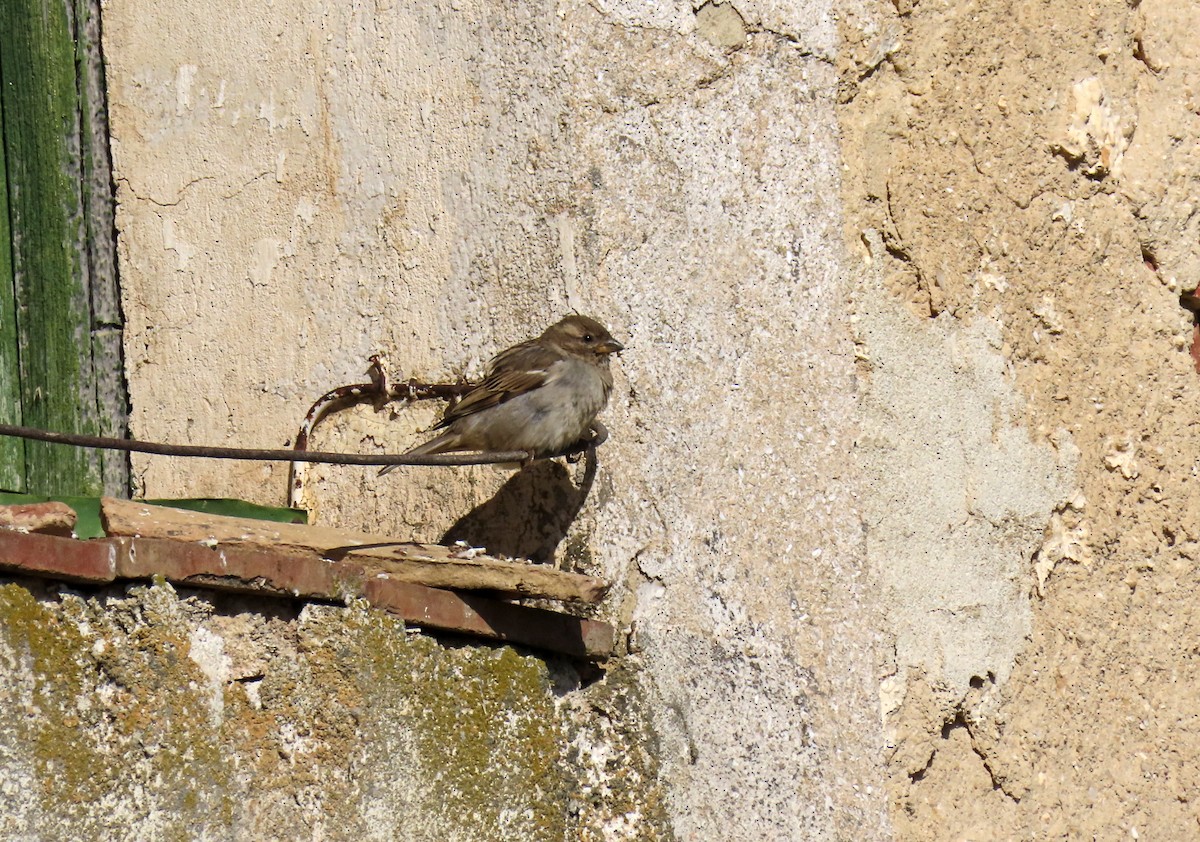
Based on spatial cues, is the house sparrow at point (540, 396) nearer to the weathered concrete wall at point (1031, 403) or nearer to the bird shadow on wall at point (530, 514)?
the bird shadow on wall at point (530, 514)

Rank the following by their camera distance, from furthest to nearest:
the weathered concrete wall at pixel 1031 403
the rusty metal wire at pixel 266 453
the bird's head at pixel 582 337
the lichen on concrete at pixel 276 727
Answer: the weathered concrete wall at pixel 1031 403
the bird's head at pixel 582 337
the rusty metal wire at pixel 266 453
the lichen on concrete at pixel 276 727

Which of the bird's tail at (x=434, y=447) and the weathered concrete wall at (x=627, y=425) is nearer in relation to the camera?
the weathered concrete wall at (x=627, y=425)

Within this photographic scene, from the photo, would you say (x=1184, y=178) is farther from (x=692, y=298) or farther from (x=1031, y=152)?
Answer: (x=692, y=298)

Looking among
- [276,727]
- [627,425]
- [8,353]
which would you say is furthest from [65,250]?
[276,727]

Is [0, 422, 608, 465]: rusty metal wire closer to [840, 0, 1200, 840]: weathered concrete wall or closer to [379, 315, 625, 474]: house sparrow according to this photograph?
[379, 315, 625, 474]: house sparrow

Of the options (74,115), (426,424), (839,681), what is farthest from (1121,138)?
(74,115)

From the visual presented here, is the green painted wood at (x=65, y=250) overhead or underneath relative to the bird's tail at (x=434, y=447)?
overhead

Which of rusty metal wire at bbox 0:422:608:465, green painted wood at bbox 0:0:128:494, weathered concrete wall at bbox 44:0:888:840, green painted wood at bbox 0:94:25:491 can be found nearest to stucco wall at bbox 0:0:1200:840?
weathered concrete wall at bbox 44:0:888:840

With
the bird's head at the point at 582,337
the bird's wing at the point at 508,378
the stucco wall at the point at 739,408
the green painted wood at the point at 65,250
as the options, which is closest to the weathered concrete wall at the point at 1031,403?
the stucco wall at the point at 739,408
